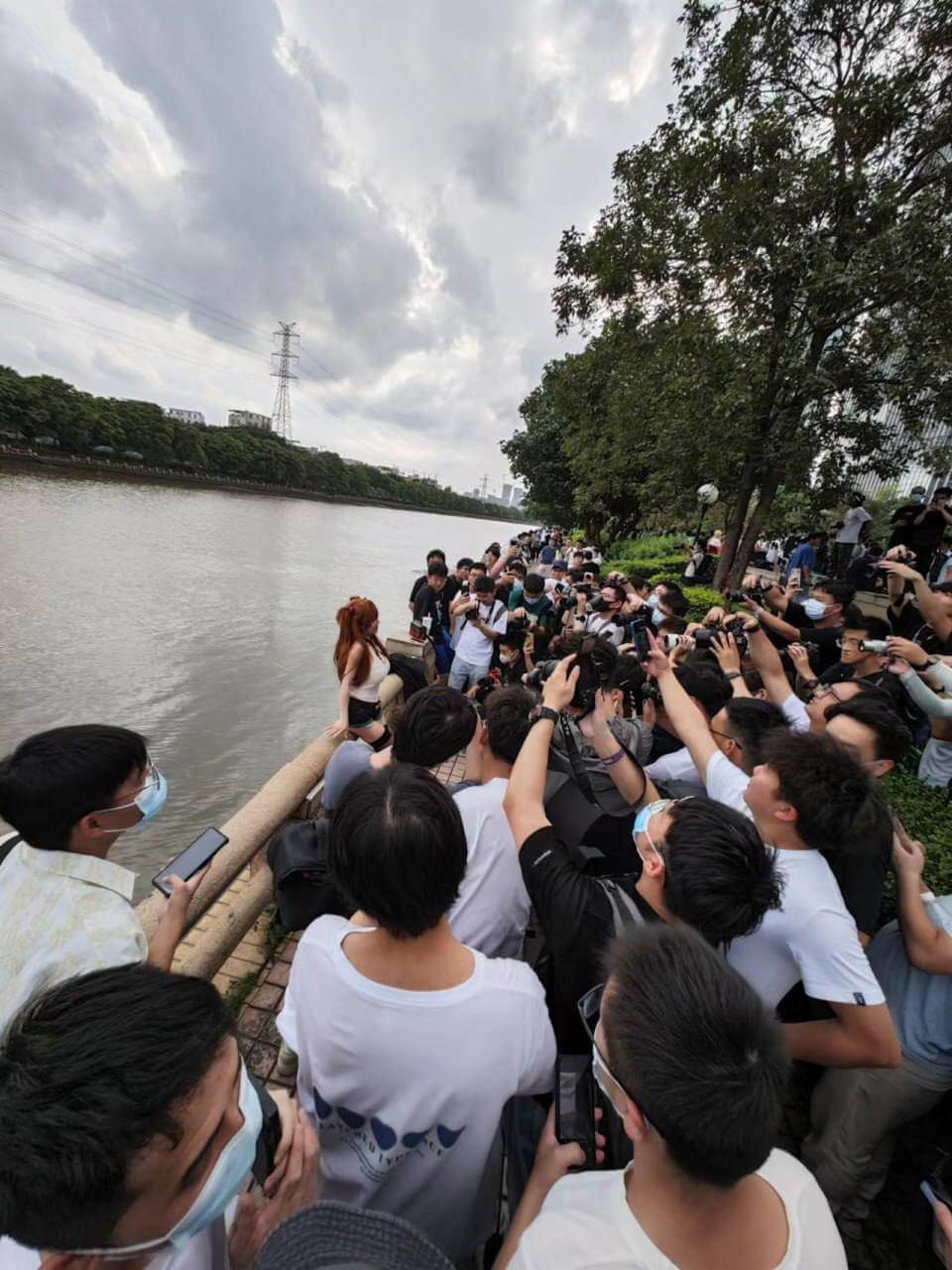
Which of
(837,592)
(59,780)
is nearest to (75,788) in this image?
(59,780)

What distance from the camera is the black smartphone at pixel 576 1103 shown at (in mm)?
1029

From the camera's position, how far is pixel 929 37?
236 inches

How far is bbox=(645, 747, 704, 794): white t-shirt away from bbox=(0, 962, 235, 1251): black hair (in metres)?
2.26

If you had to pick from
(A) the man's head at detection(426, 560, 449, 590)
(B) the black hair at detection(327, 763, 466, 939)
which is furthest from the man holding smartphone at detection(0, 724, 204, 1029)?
(A) the man's head at detection(426, 560, 449, 590)

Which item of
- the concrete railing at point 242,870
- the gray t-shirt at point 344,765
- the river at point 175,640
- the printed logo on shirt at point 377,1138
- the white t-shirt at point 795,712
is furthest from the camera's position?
the river at point 175,640

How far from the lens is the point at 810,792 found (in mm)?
1565

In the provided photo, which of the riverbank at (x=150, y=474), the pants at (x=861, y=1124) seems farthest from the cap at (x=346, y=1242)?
the riverbank at (x=150, y=474)

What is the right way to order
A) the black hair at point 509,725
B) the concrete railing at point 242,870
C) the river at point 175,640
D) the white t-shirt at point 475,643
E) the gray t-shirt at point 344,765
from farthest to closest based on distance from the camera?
1. the river at point 175,640
2. the white t-shirt at point 475,643
3. the gray t-shirt at point 344,765
4. the concrete railing at point 242,870
5. the black hair at point 509,725

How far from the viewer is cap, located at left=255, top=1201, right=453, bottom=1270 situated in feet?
2.20

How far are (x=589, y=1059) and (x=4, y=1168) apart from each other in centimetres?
100

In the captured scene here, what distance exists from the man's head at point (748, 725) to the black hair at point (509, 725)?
3.20ft

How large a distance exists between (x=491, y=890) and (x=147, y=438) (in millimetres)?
52112

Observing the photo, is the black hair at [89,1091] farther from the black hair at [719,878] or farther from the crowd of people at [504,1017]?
the black hair at [719,878]

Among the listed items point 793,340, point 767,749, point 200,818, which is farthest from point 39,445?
point 767,749
